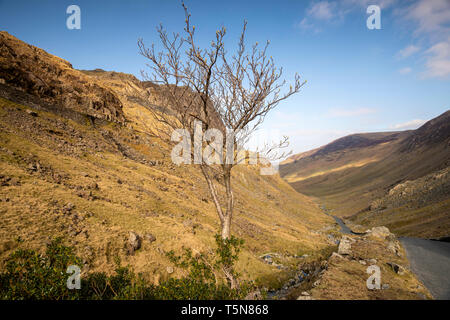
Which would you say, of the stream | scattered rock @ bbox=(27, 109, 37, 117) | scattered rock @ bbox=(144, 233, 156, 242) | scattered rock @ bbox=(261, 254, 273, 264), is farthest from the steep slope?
the stream

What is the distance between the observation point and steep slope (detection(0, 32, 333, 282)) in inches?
605

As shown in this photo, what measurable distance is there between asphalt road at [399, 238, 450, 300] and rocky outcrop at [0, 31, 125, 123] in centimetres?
6151

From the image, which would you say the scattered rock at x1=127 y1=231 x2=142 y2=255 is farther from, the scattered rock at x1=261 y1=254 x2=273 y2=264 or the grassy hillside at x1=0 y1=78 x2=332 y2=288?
the scattered rock at x1=261 y1=254 x2=273 y2=264

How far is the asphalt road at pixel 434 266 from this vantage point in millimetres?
19688

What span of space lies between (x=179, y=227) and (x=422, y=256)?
143 ft

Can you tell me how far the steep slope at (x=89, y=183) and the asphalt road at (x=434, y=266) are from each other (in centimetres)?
1566

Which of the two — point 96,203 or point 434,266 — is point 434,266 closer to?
point 434,266

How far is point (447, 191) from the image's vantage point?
3004 inches

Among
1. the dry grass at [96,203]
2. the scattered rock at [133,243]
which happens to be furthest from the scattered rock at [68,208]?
the scattered rock at [133,243]

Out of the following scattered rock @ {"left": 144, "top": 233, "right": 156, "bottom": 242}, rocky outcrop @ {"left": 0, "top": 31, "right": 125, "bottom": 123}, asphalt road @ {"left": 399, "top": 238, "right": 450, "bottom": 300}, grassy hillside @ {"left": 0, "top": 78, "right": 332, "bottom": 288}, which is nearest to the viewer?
grassy hillside @ {"left": 0, "top": 78, "right": 332, "bottom": 288}

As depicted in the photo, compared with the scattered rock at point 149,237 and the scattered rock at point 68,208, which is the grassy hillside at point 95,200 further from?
the scattered rock at point 149,237

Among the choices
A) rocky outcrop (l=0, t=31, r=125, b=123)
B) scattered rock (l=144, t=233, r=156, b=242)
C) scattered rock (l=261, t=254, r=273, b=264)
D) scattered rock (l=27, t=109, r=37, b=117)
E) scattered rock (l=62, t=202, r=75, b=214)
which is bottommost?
scattered rock (l=261, t=254, r=273, b=264)
